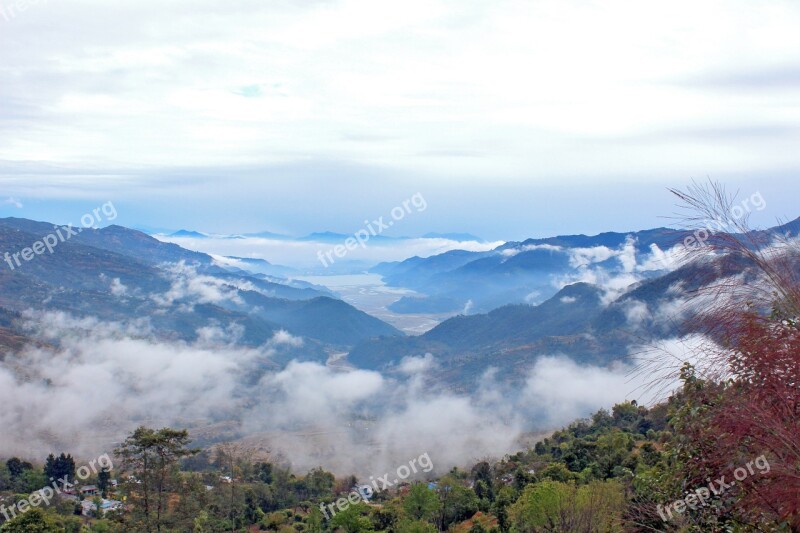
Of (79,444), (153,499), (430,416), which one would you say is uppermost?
(153,499)

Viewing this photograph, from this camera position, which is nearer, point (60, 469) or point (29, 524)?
point (29, 524)

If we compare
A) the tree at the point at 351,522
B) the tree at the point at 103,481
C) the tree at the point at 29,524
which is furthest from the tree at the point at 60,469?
the tree at the point at 351,522

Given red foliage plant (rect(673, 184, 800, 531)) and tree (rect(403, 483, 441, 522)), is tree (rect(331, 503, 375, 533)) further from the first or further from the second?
red foliage plant (rect(673, 184, 800, 531))

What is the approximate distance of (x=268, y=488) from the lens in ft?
185

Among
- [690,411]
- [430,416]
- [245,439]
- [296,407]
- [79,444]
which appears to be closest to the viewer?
[690,411]

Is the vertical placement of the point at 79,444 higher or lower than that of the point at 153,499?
lower

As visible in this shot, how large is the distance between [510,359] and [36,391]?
420 ft

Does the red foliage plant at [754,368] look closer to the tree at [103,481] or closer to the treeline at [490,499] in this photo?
the treeline at [490,499]

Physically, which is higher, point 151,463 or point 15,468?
point 151,463

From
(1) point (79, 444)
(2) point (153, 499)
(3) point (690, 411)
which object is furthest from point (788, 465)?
(1) point (79, 444)

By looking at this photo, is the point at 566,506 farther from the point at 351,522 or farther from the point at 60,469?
the point at 60,469

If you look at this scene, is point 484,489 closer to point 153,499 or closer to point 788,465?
point 153,499

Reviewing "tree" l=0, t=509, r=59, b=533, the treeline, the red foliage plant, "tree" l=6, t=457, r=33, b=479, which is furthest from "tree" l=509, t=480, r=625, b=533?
"tree" l=6, t=457, r=33, b=479

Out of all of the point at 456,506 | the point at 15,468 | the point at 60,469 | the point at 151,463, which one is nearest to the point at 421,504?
the point at 456,506
